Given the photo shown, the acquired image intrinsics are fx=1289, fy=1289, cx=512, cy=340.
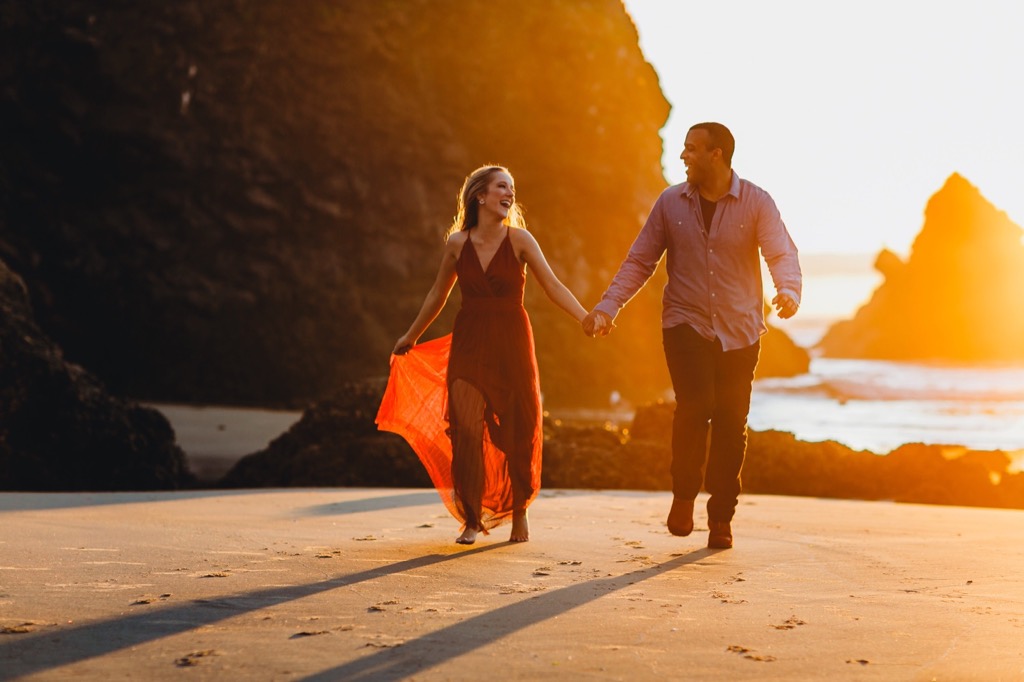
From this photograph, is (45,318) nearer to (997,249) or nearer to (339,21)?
(339,21)

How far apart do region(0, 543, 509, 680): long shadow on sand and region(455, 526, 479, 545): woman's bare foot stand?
1382 mm

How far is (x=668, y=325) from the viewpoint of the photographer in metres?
6.43

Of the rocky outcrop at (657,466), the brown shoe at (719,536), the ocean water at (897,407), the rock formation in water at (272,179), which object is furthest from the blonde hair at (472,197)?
the rock formation in water at (272,179)

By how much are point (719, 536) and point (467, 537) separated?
1.24 m

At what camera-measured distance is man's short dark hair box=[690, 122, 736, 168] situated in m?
6.39

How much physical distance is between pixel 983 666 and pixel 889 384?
1837 inches

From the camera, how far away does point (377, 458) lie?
12031 millimetres

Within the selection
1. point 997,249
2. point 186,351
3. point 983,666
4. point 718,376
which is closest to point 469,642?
point 983,666

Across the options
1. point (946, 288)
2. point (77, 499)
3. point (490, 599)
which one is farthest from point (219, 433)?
point (946, 288)

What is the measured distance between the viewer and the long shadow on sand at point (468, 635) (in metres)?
3.59

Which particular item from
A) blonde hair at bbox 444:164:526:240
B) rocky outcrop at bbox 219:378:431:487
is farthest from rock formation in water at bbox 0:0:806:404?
blonde hair at bbox 444:164:526:240

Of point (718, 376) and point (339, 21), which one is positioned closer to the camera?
point (718, 376)

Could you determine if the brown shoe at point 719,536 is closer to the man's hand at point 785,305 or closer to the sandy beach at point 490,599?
the sandy beach at point 490,599

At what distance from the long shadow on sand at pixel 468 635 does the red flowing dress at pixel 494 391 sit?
1.29 metres
